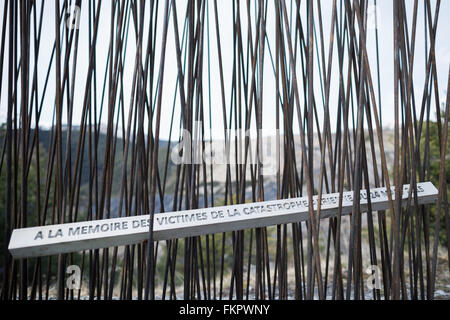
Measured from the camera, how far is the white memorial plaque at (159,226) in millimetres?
353

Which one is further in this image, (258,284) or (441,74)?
(441,74)

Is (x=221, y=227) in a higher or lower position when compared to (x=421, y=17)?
lower

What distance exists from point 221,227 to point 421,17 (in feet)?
16.8

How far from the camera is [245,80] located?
0.63 meters

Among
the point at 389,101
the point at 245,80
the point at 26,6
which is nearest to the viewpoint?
the point at 26,6

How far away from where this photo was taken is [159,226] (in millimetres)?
392

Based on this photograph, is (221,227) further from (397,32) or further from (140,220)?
(397,32)

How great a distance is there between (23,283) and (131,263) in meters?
0.15

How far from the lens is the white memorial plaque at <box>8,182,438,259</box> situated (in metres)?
0.35

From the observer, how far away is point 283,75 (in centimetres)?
46

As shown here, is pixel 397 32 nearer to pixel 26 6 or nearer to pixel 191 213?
pixel 191 213
